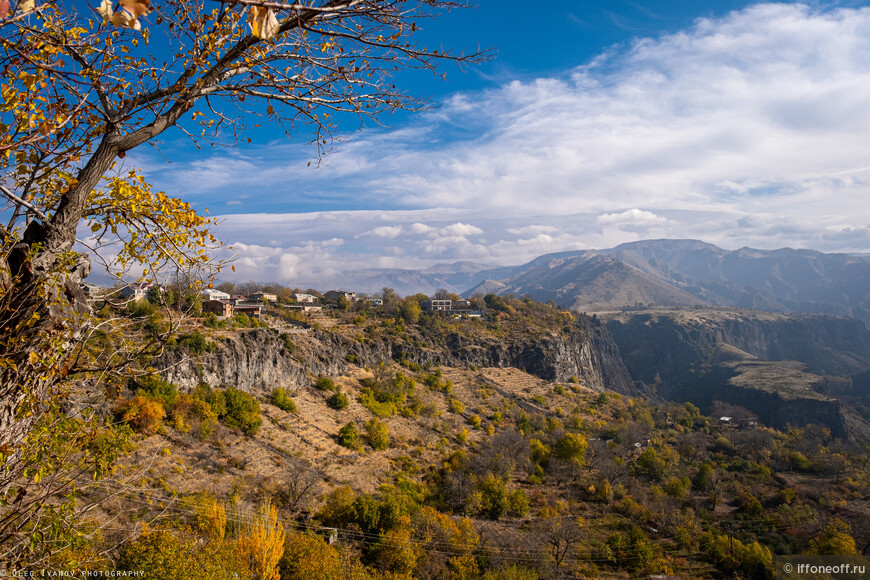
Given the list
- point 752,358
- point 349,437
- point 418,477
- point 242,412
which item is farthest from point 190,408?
point 752,358

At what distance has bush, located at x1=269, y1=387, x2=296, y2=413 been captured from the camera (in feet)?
102

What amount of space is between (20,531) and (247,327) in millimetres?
36712

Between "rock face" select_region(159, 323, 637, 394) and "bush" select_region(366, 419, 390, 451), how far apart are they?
8118 mm

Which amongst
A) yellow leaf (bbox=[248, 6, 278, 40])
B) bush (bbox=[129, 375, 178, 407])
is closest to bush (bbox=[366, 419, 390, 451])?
bush (bbox=[129, 375, 178, 407])

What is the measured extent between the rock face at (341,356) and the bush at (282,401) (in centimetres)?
166

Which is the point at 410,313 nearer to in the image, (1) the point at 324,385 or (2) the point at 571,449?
(1) the point at 324,385

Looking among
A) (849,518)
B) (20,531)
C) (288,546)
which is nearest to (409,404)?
(288,546)

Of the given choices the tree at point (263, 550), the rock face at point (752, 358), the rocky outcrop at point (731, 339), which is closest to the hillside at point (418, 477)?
the tree at point (263, 550)

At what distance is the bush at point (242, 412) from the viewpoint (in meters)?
26.3

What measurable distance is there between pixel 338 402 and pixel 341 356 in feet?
28.8

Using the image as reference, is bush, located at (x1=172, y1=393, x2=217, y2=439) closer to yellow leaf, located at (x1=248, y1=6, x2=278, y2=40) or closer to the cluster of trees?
the cluster of trees

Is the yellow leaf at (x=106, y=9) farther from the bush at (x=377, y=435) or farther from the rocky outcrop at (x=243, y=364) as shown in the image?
the bush at (x=377, y=435)

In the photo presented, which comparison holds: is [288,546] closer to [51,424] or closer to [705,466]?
[51,424]

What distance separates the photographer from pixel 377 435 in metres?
30.6
